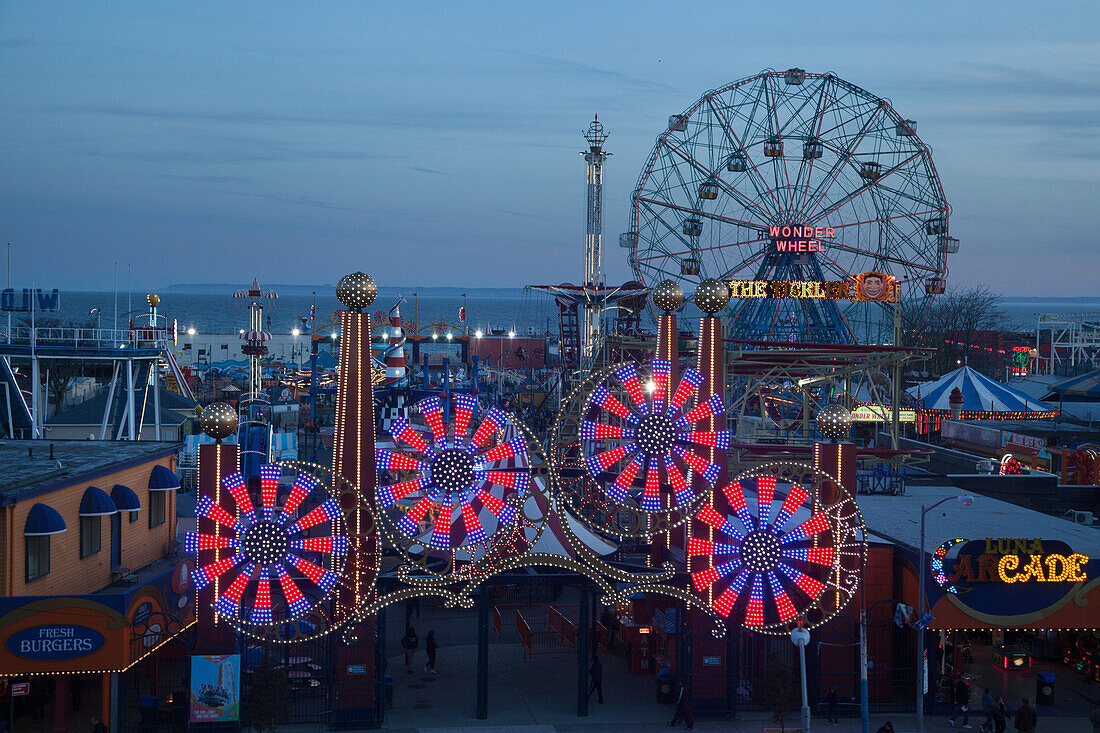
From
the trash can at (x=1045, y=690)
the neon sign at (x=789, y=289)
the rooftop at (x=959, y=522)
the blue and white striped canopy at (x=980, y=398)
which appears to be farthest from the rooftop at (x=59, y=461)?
the blue and white striped canopy at (x=980, y=398)

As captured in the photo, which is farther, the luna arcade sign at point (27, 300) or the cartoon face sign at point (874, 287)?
the cartoon face sign at point (874, 287)

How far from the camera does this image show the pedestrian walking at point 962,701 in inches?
1024

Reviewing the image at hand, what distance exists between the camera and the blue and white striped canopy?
61.4m

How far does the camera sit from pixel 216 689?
945 inches

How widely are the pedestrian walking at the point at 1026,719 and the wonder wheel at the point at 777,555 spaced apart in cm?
454

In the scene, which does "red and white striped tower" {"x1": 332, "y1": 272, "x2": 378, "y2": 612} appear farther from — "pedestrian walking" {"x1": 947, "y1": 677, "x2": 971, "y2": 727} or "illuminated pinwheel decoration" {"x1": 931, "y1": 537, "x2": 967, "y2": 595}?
"pedestrian walking" {"x1": 947, "y1": 677, "x2": 971, "y2": 727}

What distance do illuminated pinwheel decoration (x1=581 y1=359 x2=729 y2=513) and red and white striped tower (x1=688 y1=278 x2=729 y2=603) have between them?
192 millimetres

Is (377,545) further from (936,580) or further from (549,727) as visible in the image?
(936,580)

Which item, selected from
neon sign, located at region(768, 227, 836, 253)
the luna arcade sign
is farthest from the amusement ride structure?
neon sign, located at region(768, 227, 836, 253)

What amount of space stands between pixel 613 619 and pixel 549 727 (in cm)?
753

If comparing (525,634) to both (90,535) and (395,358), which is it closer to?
(90,535)

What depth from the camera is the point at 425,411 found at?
76.2ft

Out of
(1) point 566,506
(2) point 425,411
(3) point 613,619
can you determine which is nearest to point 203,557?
(2) point 425,411

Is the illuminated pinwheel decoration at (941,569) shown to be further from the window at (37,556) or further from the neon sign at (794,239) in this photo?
the neon sign at (794,239)
